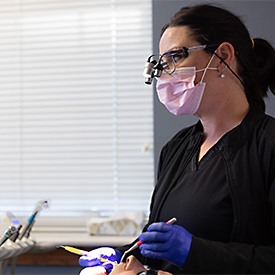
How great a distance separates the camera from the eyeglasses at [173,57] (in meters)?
1.39

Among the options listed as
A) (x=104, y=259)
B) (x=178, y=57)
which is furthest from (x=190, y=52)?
(x=104, y=259)

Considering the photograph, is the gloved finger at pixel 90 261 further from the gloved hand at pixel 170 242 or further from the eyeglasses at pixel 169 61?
the eyeglasses at pixel 169 61

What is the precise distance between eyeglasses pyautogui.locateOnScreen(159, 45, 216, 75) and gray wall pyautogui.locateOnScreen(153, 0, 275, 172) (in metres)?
0.86

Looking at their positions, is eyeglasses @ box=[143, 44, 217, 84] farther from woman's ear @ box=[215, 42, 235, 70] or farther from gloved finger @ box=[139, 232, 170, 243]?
gloved finger @ box=[139, 232, 170, 243]

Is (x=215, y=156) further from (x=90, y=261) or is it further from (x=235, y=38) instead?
(x=90, y=261)

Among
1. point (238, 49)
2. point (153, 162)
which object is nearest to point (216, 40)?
point (238, 49)

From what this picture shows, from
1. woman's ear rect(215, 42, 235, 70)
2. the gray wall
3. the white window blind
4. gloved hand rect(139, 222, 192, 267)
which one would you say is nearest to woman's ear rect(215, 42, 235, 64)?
woman's ear rect(215, 42, 235, 70)

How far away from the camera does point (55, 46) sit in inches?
102

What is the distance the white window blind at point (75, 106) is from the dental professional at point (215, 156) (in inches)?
37.8

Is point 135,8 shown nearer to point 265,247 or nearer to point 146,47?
point 146,47

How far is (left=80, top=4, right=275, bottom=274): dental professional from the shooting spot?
3.90 feet

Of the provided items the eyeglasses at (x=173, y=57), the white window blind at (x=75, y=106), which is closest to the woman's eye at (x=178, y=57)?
the eyeglasses at (x=173, y=57)

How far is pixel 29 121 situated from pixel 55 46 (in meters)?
0.40

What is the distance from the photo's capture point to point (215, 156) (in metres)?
1.37
